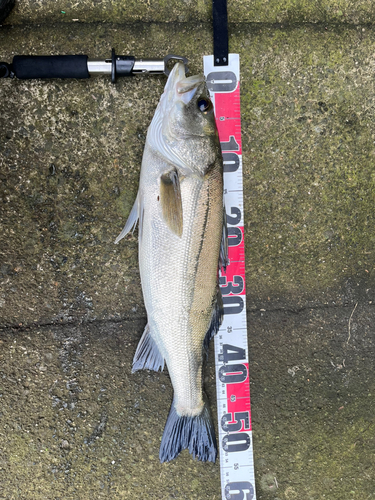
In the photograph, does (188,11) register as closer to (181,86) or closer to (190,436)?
(181,86)

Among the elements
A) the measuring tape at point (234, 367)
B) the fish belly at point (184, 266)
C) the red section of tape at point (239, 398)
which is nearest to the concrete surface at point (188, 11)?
the measuring tape at point (234, 367)

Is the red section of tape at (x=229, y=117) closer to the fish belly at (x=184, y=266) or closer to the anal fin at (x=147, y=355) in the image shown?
the fish belly at (x=184, y=266)

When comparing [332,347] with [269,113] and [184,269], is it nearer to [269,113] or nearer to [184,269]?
[184,269]

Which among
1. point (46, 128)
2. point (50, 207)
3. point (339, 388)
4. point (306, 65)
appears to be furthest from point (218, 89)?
point (339, 388)

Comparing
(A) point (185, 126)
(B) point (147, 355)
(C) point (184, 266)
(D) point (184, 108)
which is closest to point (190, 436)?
(B) point (147, 355)

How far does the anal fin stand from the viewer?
6.90 feet

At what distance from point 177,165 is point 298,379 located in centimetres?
181

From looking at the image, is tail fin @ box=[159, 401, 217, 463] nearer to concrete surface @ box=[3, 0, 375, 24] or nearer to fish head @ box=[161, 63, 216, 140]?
fish head @ box=[161, 63, 216, 140]

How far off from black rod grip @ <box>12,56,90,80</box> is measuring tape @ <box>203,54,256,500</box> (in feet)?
3.80

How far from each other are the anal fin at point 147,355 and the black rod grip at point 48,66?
173 centimetres

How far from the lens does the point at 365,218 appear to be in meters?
2.51

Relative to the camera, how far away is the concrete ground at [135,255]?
2268 mm

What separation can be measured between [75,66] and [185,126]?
883mm

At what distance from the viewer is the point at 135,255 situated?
2.36 meters
